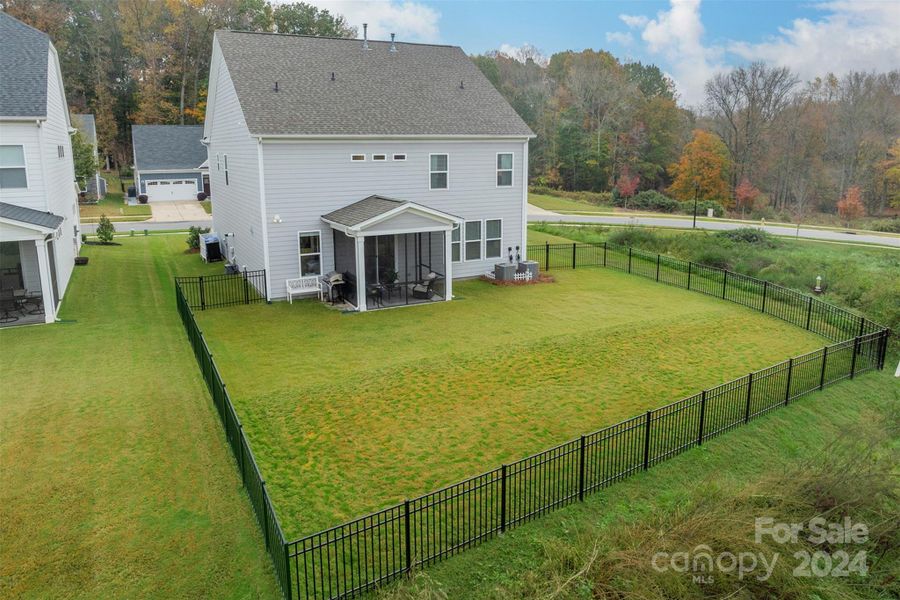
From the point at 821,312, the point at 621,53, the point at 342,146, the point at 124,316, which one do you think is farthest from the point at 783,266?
the point at 621,53

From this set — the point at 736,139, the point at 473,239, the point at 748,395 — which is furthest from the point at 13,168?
the point at 736,139

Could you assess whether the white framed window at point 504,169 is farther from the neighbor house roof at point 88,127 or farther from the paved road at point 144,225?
the neighbor house roof at point 88,127

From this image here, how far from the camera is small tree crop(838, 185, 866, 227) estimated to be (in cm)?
5153

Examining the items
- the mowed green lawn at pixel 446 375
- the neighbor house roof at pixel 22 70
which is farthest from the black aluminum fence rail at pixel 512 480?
the neighbor house roof at pixel 22 70

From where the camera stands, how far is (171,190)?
51.9 meters

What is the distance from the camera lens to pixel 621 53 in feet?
273

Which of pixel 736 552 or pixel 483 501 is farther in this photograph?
pixel 483 501

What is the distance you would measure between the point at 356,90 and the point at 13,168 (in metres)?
10.7

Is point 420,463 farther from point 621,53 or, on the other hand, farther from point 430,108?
point 621,53

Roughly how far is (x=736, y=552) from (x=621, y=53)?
281ft

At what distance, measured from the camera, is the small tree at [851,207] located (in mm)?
51531

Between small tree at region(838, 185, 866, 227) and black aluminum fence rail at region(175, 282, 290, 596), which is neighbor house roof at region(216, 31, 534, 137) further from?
small tree at region(838, 185, 866, 227)

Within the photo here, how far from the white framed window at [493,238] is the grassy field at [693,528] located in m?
14.3

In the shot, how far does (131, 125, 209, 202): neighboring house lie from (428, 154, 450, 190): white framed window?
116ft
